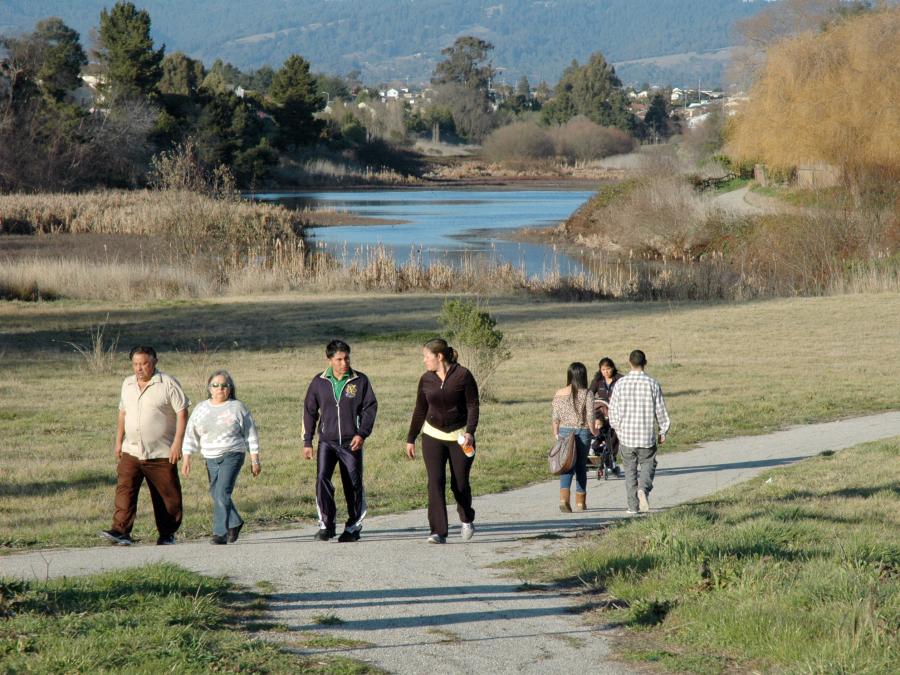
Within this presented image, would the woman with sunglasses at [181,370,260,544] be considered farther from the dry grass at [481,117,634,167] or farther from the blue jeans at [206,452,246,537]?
the dry grass at [481,117,634,167]

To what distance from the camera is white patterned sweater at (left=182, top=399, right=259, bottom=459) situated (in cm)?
927

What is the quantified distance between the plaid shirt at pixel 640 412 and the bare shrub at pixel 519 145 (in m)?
120

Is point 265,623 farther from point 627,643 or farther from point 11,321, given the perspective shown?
point 11,321

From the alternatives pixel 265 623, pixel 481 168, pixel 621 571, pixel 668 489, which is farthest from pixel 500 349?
pixel 481 168

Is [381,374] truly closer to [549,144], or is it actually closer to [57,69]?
[57,69]

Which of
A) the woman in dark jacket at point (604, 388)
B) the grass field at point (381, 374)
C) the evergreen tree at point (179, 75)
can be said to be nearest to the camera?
the woman in dark jacket at point (604, 388)

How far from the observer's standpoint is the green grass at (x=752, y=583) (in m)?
6.22

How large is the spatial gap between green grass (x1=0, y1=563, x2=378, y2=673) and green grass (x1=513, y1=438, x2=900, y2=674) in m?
1.88

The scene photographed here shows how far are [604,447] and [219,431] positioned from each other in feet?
16.3

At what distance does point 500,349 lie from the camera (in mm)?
20031

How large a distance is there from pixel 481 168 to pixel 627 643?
124069mm

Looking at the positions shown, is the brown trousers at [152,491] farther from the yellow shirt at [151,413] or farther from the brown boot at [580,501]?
the brown boot at [580,501]

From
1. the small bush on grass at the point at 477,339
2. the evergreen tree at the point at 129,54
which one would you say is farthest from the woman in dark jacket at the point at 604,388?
the evergreen tree at the point at 129,54

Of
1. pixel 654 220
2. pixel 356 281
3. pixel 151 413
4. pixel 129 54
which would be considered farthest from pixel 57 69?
pixel 151 413
